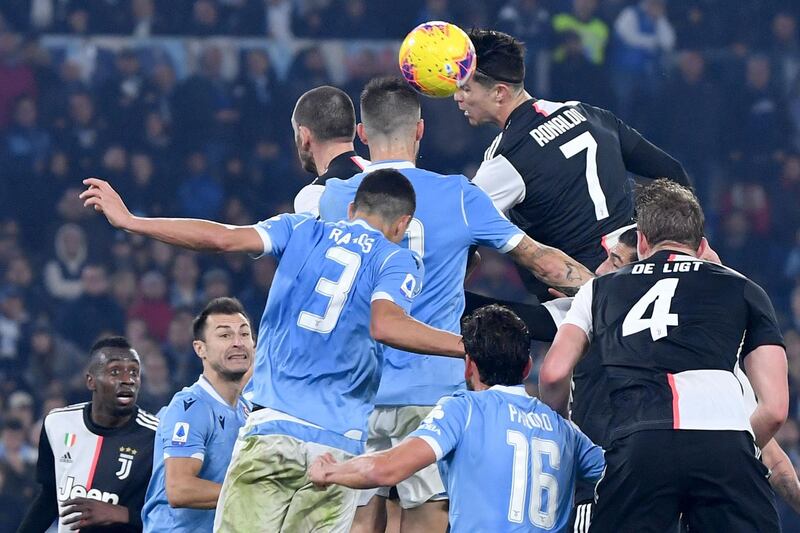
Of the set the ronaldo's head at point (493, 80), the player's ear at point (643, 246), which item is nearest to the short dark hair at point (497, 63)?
the ronaldo's head at point (493, 80)

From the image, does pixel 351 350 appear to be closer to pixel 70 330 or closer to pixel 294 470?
pixel 294 470

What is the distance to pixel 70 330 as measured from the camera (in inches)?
519

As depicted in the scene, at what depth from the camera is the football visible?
21.0ft

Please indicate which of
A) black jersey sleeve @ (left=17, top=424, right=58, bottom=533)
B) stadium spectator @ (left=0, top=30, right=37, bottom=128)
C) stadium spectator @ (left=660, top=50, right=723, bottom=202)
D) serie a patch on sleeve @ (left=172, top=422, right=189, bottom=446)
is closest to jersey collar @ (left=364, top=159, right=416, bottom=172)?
serie a patch on sleeve @ (left=172, top=422, right=189, bottom=446)

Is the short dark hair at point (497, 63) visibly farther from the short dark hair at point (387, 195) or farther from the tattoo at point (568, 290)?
the short dark hair at point (387, 195)

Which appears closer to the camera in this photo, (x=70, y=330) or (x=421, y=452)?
(x=421, y=452)

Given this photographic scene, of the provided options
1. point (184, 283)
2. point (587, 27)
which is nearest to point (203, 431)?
point (184, 283)

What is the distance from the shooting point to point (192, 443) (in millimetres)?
6418

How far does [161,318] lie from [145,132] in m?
2.38

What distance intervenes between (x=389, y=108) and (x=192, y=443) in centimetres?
185

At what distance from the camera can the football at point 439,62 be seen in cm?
640

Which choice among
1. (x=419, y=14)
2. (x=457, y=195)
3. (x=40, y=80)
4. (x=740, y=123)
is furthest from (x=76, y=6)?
(x=457, y=195)

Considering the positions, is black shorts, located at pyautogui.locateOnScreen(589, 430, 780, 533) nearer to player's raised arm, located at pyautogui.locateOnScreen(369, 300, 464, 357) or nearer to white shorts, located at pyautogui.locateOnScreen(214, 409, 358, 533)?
player's raised arm, located at pyautogui.locateOnScreen(369, 300, 464, 357)

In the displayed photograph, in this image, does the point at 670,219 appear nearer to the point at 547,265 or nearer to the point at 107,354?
the point at 547,265
